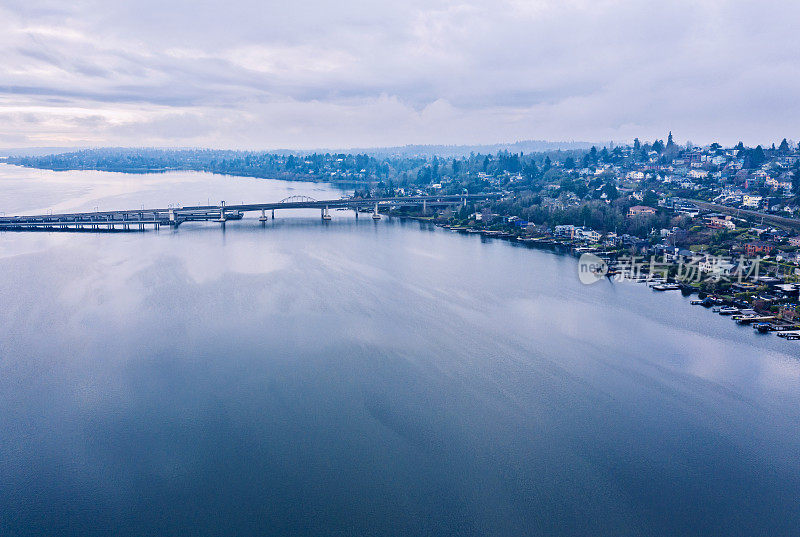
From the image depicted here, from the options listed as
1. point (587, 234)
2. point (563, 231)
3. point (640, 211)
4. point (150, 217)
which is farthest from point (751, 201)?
point (150, 217)

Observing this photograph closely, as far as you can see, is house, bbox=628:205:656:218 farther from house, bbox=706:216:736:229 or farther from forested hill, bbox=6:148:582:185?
forested hill, bbox=6:148:582:185

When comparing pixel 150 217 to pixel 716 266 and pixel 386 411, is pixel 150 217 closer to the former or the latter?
pixel 386 411

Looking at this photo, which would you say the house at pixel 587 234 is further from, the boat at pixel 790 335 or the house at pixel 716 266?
the boat at pixel 790 335

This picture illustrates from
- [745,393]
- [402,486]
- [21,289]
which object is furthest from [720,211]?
[21,289]

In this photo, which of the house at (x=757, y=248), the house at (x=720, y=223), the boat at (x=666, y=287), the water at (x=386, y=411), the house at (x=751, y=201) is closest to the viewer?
the water at (x=386, y=411)

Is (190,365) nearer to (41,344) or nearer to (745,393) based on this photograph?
(41,344)

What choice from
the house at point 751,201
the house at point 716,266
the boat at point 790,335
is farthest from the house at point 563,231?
the boat at point 790,335
